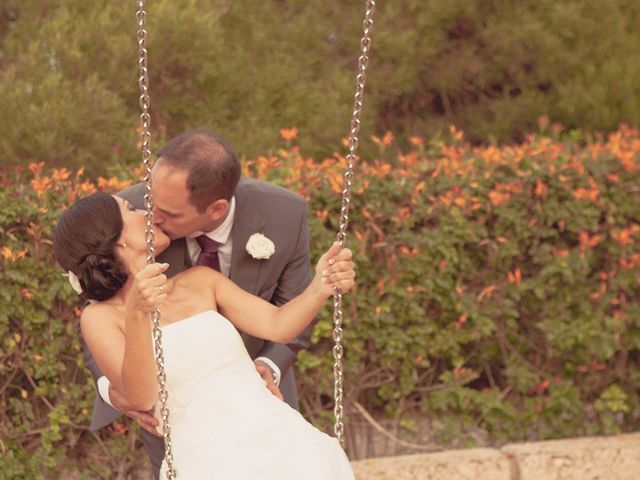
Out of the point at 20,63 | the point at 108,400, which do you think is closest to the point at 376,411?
the point at 108,400

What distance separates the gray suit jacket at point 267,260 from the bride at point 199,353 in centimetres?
47

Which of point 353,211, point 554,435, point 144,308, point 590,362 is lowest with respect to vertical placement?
point 554,435

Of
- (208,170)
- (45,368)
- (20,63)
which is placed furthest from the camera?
(20,63)

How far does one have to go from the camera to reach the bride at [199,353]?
3717 mm

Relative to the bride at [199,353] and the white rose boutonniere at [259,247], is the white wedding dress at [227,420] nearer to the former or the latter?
the bride at [199,353]

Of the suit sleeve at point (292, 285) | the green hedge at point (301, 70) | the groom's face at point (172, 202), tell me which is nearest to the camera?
the groom's face at point (172, 202)

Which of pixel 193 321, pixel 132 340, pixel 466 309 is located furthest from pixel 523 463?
pixel 132 340

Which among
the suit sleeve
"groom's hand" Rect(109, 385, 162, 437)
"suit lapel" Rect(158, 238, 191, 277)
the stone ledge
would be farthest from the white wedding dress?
the stone ledge

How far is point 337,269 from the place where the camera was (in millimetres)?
3830

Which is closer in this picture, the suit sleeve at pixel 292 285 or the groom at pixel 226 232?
the groom at pixel 226 232

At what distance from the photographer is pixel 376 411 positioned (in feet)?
21.7

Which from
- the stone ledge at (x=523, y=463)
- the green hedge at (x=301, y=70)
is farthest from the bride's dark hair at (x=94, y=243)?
the green hedge at (x=301, y=70)

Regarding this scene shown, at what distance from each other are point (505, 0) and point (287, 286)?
6.22 m

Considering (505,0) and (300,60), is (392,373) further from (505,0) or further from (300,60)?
(505,0)
